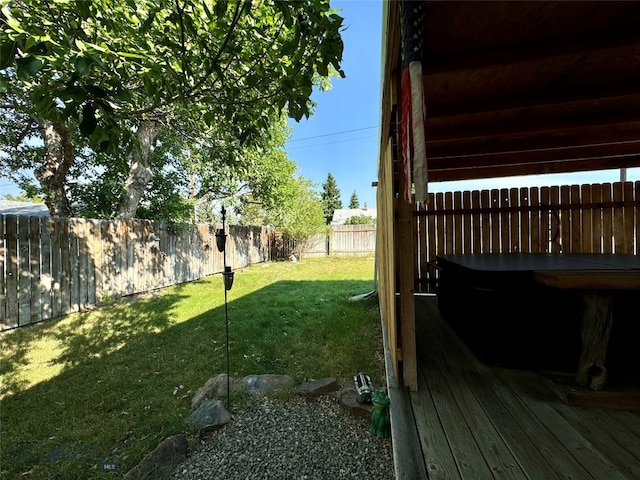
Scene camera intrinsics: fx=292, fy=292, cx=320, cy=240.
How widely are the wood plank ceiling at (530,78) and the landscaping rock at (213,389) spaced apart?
2756 mm

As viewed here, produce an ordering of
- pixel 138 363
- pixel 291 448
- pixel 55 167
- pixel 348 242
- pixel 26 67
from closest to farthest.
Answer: pixel 26 67 → pixel 291 448 → pixel 138 363 → pixel 55 167 → pixel 348 242

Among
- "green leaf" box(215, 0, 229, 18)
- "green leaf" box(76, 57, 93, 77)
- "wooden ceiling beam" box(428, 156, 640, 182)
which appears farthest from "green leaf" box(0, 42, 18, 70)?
"wooden ceiling beam" box(428, 156, 640, 182)

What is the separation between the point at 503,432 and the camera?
127 cm

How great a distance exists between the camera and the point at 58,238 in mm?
4324

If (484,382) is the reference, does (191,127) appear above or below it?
above

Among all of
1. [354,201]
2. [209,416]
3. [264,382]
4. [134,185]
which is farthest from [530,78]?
[354,201]

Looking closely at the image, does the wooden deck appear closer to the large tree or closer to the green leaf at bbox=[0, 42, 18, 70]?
the large tree

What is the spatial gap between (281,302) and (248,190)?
19.5 feet

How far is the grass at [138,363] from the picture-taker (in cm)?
192

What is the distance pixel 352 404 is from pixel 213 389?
1205 mm

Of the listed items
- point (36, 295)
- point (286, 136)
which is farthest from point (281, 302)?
point (286, 136)

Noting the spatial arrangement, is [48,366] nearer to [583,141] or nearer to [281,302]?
[281,302]

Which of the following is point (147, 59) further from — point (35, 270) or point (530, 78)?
point (35, 270)

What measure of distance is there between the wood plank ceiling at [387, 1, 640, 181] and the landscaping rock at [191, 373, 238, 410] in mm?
2756
